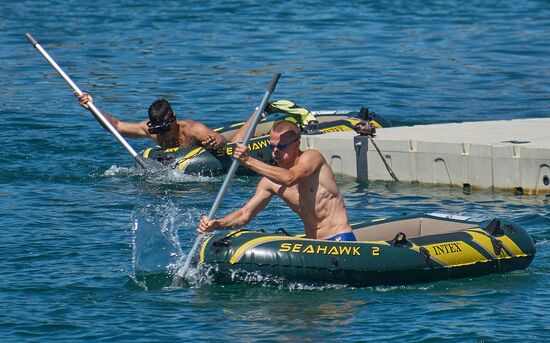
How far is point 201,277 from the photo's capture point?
12906 mm

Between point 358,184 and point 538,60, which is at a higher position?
point 538,60

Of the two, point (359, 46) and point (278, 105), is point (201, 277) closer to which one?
point (278, 105)

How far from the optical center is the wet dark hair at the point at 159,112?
1819 cm

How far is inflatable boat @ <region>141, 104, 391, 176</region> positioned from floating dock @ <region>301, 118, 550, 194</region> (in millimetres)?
643

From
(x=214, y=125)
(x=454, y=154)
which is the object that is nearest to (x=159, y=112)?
(x=454, y=154)

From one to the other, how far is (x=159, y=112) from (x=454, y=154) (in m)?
4.11

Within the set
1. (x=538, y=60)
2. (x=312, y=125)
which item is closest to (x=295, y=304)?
(x=312, y=125)

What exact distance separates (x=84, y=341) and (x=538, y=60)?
2170cm

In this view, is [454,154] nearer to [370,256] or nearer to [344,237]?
[344,237]

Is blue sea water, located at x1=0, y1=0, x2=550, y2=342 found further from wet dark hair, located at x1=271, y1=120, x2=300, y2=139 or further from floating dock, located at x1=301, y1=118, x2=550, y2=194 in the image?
wet dark hair, located at x1=271, y1=120, x2=300, y2=139

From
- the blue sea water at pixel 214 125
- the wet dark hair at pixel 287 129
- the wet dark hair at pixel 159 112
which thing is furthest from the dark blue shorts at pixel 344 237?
the wet dark hair at pixel 159 112

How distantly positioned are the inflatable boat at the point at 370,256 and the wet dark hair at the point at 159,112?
216 inches

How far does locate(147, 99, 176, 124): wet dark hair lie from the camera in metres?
18.2

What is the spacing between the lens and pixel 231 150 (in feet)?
62.5
